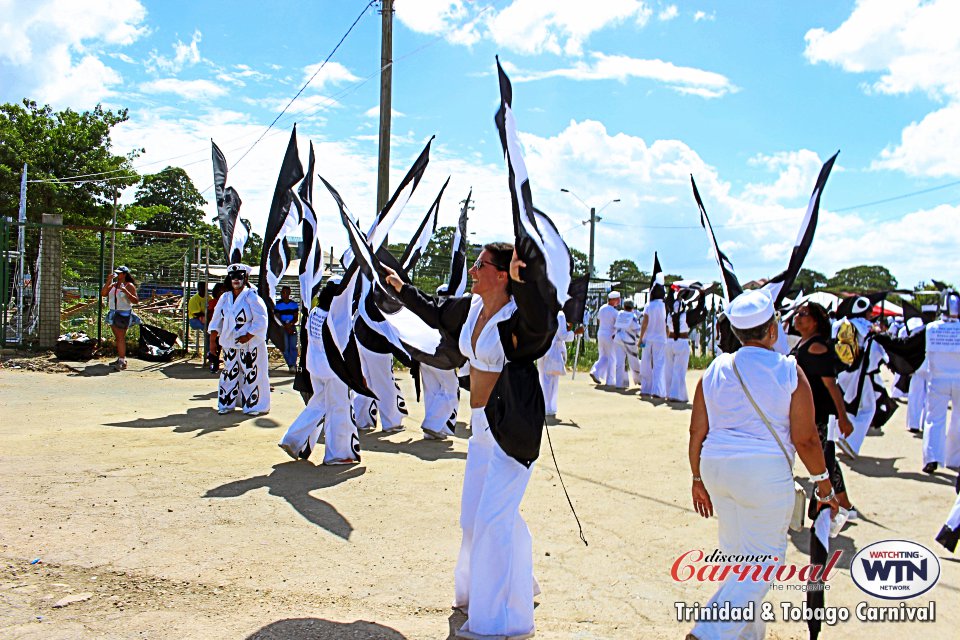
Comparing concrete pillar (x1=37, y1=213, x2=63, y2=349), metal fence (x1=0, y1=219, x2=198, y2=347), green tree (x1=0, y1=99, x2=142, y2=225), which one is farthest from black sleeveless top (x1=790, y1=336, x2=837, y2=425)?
green tree (x1=0, y1=99, x2=142, y2=225)

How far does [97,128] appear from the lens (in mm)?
24578

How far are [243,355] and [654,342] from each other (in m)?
7.66

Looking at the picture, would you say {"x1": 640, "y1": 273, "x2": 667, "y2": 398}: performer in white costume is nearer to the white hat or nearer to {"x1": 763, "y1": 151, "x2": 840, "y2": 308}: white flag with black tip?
{"x1": 763, "y1": 151, "x2": 840, "y2": 308}: white flag with black tip

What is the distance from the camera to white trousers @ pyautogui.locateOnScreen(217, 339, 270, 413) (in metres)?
9.71

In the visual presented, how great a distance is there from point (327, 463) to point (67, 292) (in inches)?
596

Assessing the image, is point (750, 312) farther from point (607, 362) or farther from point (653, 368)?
point (607, 362)

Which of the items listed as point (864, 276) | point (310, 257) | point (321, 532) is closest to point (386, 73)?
point (310, 257)

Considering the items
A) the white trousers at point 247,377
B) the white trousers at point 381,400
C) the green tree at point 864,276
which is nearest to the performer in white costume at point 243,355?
the white trousers at point 247,377

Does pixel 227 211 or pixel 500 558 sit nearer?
pixel 500 558

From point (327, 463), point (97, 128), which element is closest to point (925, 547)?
point (327, 463)

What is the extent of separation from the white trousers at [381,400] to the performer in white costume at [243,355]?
1491 mm

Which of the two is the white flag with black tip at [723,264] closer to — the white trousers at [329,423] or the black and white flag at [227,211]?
the white trousers at [329,423]

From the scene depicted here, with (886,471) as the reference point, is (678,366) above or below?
above

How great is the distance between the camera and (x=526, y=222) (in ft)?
10.5
